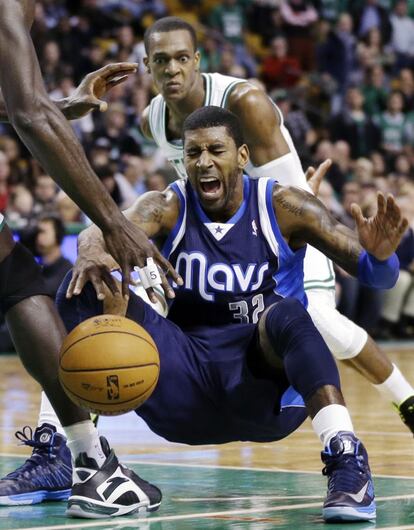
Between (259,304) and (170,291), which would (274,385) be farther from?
(170,291)

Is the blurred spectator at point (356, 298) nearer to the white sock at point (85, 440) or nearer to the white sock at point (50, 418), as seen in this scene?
the white sock at point (50, 418)

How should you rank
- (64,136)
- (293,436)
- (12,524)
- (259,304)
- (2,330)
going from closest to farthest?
(64,136) < (12,524) < (259,304) < (293,436) < (2,330)

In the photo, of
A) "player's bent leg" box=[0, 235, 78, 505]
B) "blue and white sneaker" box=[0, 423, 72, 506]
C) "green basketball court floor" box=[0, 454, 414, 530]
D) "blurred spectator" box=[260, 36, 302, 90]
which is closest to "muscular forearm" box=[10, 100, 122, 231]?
"player's bent leg" box=[0, 235, 78, 505]

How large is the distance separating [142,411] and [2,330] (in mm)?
7555

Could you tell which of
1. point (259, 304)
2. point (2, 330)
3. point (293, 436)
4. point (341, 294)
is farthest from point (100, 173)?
point (259, 304)

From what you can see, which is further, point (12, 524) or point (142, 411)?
point (142, 411)

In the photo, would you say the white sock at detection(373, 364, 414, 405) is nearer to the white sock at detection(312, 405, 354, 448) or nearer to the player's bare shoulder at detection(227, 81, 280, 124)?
the player's bare shoulder at detection(227, 81, 280, 124)

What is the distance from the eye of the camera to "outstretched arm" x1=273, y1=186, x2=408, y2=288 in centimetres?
472

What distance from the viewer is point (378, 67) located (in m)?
19.2

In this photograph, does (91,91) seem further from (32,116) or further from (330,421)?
(330,421)

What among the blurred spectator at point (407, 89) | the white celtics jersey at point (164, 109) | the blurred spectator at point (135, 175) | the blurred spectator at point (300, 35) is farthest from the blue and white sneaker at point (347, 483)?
the blurred spectator at point (300, 35)

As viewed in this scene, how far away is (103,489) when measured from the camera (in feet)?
15.3

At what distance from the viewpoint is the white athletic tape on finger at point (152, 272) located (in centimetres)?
412

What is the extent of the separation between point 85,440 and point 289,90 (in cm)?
1386
